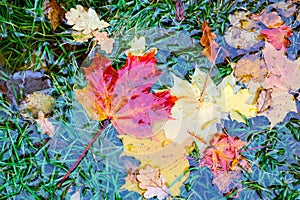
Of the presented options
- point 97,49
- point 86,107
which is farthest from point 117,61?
point 86,107

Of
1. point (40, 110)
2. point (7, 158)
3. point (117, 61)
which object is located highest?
point (117, 61)

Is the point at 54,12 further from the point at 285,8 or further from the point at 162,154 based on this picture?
the point at 285,8

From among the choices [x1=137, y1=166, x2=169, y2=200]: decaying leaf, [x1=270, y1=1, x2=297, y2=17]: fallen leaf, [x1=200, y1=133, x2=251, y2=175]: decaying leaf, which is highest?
[x1=270, y1=1, x2=297, y2=17]: fallen leaf

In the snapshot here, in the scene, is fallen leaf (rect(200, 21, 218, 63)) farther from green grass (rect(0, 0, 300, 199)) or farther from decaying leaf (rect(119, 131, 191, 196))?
decaying leaf (rect(119, 131, 191, 196))

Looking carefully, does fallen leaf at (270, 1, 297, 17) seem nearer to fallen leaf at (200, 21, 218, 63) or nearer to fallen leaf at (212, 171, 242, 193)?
fallen leaf at (200, 21, 218, 63)

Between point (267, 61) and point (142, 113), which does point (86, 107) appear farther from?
point (267, 61)

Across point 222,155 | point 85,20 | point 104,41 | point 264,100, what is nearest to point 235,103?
point 264,100

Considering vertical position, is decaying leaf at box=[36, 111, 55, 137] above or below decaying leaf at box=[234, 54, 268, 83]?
below

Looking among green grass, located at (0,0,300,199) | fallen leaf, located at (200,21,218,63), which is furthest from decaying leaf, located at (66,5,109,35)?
fallen leaf, located at (200,21,218,63)
